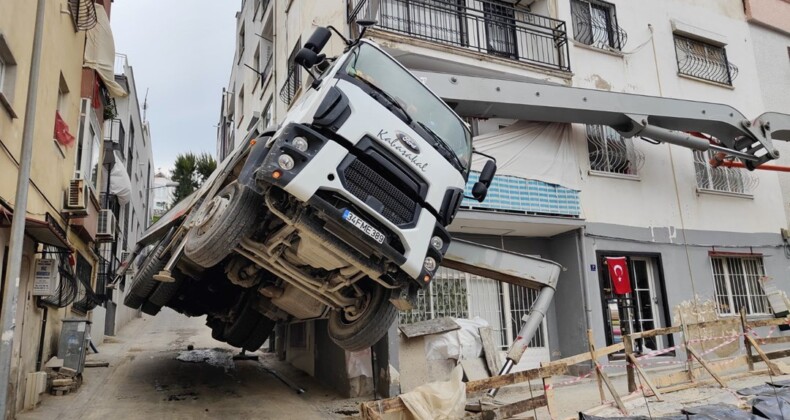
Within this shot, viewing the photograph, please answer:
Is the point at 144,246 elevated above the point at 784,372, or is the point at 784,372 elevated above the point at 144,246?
the point at 144,246

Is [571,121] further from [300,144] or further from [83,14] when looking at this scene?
[83,14]

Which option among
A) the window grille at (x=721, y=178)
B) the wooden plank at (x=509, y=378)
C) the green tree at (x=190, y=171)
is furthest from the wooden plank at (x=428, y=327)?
the green tree at (x=190, y=171)

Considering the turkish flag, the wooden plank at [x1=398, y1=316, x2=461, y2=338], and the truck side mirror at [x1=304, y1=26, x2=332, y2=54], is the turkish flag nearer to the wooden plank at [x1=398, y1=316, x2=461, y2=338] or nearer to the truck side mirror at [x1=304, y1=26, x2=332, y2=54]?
the wooden plank at [x1=398, y1=316, x2=461, y2=338]

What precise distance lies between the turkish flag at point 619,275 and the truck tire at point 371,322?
5793 millimetres

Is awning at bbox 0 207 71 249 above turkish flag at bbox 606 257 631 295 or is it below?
above

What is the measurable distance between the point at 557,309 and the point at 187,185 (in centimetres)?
2792

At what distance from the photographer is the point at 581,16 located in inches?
489

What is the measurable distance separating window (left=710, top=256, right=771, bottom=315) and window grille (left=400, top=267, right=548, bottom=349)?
14.5ft

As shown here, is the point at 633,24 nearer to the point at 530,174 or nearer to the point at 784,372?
the point at 530,174

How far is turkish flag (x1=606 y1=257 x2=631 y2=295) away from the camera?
10547 millimetres

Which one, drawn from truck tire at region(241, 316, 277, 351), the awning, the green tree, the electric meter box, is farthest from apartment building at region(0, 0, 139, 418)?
the green tree

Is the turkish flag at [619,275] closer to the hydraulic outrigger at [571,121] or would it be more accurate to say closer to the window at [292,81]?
the hydraulic outrigger at [571,121]

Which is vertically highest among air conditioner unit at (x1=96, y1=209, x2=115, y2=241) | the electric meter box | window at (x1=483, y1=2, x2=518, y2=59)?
window at (x1=483, y1=2, x2=518, y2=59)

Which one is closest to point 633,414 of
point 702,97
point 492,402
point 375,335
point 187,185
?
point 492,402
